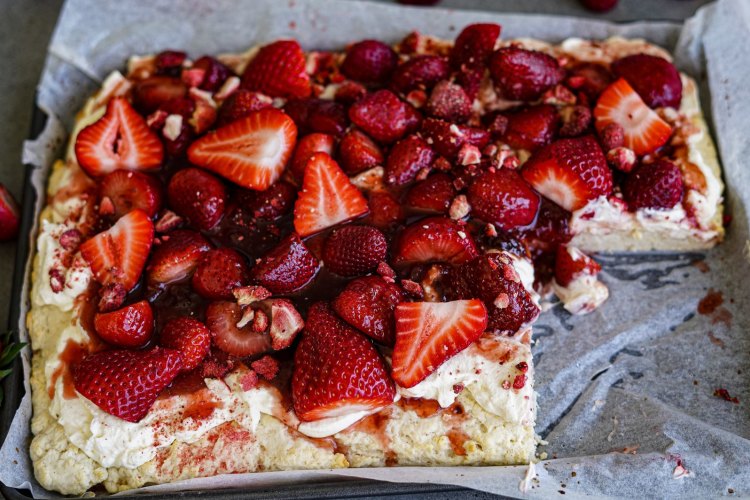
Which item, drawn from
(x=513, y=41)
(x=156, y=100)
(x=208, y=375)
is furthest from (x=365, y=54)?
(x=208, y=375)

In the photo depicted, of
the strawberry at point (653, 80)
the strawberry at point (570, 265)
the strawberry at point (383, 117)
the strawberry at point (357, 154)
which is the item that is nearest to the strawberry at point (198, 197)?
the strawberry at point (357, 154)


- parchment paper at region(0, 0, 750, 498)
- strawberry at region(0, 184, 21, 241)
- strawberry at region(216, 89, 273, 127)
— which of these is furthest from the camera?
strawberry at region(0, 184, 21, 241)

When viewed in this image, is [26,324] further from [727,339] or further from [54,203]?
[727,339]

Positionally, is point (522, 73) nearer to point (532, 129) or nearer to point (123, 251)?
point (532, 129)

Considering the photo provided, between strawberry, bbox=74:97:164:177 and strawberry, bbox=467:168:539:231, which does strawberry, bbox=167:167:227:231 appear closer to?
strawberry, bbox=74:97:164:177

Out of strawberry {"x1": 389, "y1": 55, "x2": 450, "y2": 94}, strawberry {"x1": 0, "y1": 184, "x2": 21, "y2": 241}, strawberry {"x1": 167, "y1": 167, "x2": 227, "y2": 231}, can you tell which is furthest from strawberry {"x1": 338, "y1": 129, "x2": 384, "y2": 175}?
strawberry {"x1": 0, "y1": 184, "x2": 21, "y2": 241}

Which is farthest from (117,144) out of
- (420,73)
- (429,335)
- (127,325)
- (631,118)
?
(631,118)
